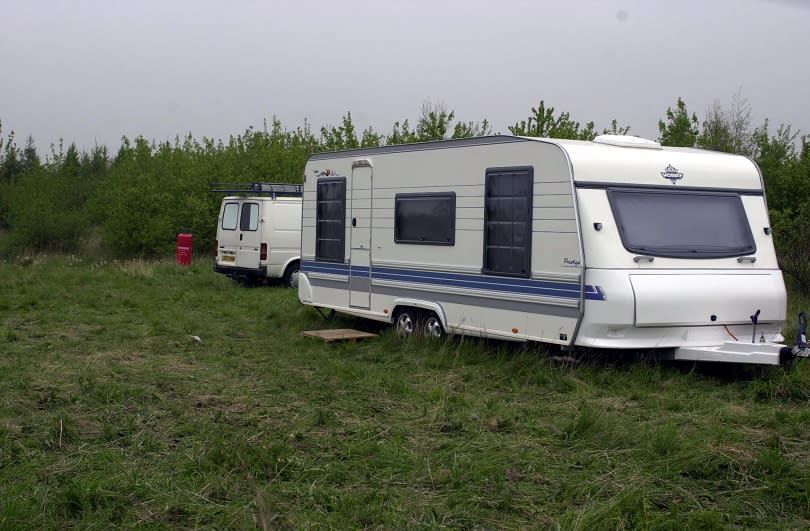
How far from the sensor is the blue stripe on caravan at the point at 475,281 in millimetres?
8539

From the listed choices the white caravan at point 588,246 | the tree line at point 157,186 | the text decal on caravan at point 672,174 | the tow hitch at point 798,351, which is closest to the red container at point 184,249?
the tree line at point 157,186

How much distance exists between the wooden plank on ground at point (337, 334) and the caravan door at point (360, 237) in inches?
13.8


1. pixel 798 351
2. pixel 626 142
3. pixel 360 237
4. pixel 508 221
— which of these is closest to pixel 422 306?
pixel 360 237

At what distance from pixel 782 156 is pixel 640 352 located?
1071cm

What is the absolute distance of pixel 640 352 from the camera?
8.63m

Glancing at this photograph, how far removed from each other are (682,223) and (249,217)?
1097cm

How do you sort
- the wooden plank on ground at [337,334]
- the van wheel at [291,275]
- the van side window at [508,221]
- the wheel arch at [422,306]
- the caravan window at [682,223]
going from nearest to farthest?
the caravan window at [682,223] < the van side window at [508,221] < the wheel arch at [422,306] < the wooden plank on ground at [337,334] < the van wheel at [291,275]

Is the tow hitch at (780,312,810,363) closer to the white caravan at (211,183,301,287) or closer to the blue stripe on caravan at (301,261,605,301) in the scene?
the blue stripe on caravan at (301,261,605,301)

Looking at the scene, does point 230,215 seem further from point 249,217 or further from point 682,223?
point 682,223

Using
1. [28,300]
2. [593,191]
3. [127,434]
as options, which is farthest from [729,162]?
[28,300]

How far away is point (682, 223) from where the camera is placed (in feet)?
28.9

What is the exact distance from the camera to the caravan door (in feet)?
37.3

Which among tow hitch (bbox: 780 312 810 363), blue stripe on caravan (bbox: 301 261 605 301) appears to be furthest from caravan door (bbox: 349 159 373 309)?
tow hitch (bbox: 780 312 810 363)

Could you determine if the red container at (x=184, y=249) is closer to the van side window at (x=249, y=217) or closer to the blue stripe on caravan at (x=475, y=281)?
the van side window at (x=249, y=217)
